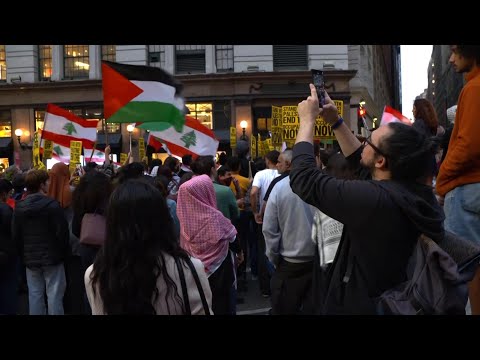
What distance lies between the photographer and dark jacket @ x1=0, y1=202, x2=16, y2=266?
19.9 feet

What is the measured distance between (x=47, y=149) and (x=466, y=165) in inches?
436

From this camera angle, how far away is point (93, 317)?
7.54 feet

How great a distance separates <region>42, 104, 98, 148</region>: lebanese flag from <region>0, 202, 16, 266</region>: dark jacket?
5924mm

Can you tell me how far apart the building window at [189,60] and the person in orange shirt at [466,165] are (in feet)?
87.1

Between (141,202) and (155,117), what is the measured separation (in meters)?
6.00

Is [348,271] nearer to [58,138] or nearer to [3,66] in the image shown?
[58,138]

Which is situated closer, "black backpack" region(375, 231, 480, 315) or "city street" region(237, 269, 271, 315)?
"black backpack" region(375, 231, 480, 315)

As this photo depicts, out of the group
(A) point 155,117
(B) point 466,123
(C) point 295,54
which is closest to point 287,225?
(B) point 466,123

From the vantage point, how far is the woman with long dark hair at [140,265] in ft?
7.87

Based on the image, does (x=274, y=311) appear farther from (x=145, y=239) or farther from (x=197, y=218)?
(x=145, y=239)

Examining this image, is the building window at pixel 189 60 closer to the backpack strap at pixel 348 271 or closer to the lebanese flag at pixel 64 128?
the lebanese flag at pixel 64 128

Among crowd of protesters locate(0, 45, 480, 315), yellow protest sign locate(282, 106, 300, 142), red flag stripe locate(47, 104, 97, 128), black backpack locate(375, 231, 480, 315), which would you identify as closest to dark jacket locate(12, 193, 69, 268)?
crowd of protesters locate(0, 45, 480, 315)

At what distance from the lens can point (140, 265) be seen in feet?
7.98

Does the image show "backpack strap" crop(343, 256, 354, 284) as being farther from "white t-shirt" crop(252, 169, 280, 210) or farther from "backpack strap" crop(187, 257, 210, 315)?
"white t-shirt" crop(252, 169, 280, 210)
